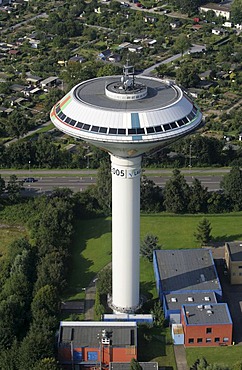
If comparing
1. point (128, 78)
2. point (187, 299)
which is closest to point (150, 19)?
point (128, 78)

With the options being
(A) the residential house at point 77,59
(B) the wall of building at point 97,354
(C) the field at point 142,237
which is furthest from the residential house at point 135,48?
(B) the wall of building at point 97,354

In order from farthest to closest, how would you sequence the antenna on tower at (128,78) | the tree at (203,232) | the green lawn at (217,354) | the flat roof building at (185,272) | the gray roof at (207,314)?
the tree at (203,232)
the flat roof building at (185,272)
the gray roof at (207,314)
the green lawn at (217,354)
the antenna on tower at (128,78)

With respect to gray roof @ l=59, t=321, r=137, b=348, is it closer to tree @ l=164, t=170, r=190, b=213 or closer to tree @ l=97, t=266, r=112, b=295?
tree @ l=97, t=266, r=112, b=295

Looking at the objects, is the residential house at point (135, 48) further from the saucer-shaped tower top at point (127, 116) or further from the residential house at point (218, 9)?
the saucer-shaped tower top at point (127, 116)

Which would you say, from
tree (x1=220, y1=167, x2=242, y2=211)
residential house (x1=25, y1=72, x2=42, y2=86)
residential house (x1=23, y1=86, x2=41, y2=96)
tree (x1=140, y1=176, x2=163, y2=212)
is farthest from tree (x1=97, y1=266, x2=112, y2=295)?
residential house (x1=25, y1=72, x2=42, y2=86)

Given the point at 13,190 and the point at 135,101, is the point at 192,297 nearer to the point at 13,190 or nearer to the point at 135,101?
the point at 135,101
